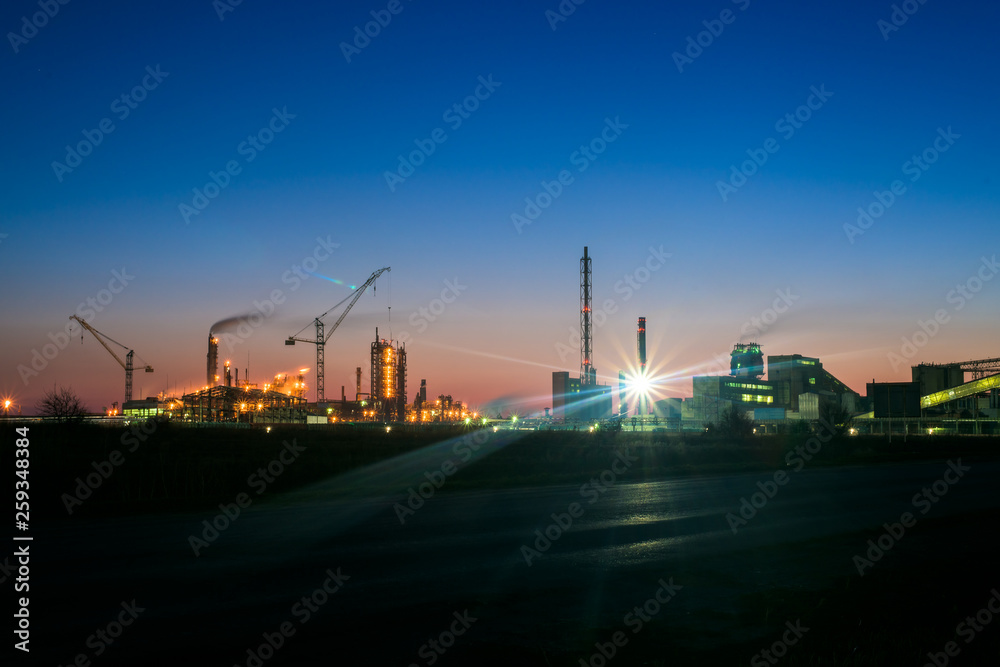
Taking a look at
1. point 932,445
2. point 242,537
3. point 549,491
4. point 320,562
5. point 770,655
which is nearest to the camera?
point 770,655

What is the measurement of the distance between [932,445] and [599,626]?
55.6 m

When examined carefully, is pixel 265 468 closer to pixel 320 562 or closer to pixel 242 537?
pixel 242 537

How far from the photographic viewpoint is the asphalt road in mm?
6465

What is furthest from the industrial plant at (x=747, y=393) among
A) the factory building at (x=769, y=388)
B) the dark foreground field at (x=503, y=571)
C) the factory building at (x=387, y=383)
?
the dark foreground field at (x=503, y=571)

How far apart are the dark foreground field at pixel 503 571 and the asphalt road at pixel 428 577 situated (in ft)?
A: 0.13

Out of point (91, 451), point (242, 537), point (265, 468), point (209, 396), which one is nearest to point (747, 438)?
point (265, 468)

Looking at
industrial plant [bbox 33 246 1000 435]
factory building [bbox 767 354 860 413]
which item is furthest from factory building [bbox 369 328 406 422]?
factory building [bbox 767 354 860 413]

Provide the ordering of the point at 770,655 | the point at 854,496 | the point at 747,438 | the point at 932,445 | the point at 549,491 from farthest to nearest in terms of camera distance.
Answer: the point at 932,445 → the point at 747,438 → the point at 549,491 → the point at 854,496 → the point at 770,655

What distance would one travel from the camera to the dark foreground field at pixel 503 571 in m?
6.49

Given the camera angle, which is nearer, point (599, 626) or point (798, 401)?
point (599, 626)

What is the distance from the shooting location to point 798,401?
133000mm

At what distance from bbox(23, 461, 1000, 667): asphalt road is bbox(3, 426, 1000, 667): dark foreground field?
0.13 ft

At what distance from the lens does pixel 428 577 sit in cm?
910

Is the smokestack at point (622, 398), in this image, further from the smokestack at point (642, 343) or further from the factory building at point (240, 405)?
the factory building at point (240, 405)
